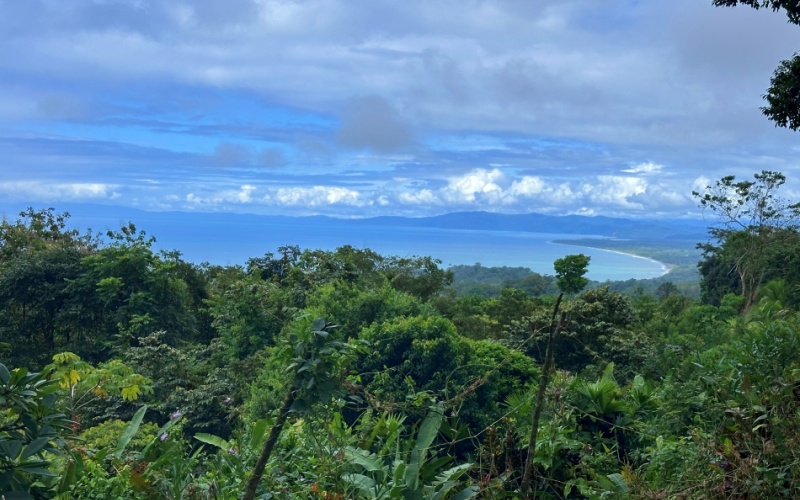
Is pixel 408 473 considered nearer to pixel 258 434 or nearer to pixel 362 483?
pixel 362 483

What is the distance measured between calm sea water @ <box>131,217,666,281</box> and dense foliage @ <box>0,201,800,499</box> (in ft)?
10.5

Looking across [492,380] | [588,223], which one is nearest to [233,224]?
[588,223]

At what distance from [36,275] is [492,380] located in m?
12.5

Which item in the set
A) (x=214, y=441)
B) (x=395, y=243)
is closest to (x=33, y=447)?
(x=214, y=441)

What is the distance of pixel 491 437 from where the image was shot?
2.47m

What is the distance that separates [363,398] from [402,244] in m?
74.9

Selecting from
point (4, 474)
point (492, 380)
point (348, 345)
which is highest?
point (348, 345)

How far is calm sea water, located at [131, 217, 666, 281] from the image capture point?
26.4 m

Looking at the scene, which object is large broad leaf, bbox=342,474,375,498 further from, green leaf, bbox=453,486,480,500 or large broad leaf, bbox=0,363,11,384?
large broad leaf, bbox=0,363,11,384

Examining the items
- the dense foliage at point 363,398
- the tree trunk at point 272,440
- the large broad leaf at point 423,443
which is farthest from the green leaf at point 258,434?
the large broad leaf at point 423,443

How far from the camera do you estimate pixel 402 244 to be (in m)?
77.2

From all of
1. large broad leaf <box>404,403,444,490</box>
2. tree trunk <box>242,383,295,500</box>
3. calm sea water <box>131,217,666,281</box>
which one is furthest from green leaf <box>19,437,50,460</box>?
calm sea water <box>131,217,666,281</box>

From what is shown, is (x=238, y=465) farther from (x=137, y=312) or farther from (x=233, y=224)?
(x=233, y=224)

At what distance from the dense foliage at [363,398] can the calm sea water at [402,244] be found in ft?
10.5
